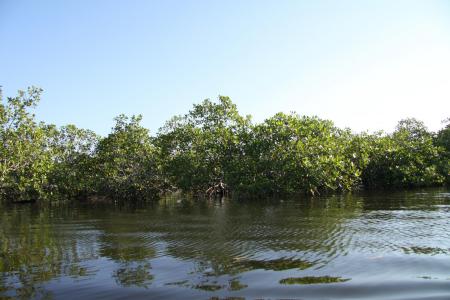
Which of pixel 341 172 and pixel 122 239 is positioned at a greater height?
pixel 341 172

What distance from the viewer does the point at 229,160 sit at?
1515 inches

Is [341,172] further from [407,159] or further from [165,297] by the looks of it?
[165,297]

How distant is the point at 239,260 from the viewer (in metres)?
10.9

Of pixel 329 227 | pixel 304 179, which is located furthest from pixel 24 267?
pixel 304 179

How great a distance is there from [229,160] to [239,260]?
90.6 ft

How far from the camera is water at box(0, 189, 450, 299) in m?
8.34

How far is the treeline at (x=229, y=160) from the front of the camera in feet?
115

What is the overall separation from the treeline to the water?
53.2 ft

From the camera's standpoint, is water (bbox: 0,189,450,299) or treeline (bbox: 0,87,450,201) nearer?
water (bbox: 0,189,450,299)

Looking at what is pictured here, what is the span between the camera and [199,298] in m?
7.92

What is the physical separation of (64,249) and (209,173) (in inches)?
1025

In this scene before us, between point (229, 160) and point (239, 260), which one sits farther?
point (229, 160)

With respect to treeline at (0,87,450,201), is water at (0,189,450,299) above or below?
below

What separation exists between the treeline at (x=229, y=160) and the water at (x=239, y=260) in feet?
53.2
